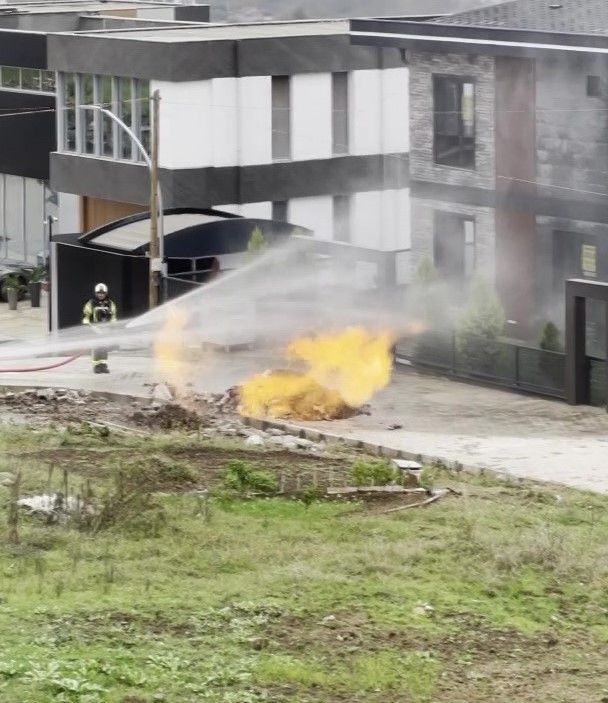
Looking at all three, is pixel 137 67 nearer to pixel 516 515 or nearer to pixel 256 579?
pixel 516 515

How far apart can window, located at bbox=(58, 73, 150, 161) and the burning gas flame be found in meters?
10.4

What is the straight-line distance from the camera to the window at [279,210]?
43.8 meters

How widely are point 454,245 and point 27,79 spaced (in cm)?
1653

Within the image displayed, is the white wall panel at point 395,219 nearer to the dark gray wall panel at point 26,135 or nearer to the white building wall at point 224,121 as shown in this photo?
the white building wall at point 224,121

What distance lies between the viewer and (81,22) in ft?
178

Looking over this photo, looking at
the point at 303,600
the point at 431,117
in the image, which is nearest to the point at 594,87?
the point at 431,117

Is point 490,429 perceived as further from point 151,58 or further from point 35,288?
point 35,288

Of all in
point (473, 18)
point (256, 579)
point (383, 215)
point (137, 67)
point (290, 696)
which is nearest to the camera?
point (290, 696)

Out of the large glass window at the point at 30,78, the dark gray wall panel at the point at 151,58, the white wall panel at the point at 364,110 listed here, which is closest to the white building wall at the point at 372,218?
the white wall panel at the point at 364,110

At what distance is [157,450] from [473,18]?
1644 cm

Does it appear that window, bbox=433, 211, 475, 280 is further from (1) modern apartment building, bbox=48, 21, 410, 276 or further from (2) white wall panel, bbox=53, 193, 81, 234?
(2) white wall panel, bbox=53, 193, 81, 234

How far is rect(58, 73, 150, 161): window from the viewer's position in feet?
141

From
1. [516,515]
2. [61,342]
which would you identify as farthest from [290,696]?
[61,342]

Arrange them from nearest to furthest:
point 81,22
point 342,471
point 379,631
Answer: point 379,631 < point 342,471 < point 81,22
